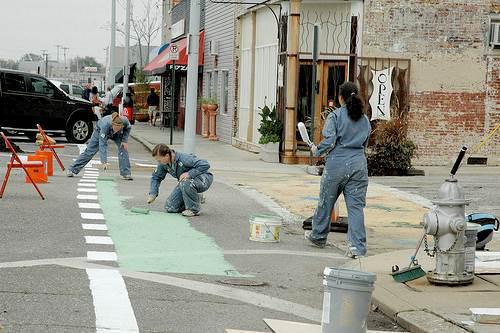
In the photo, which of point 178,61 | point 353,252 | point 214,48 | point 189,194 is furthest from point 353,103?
point 178,61

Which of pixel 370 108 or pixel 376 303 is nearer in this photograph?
pixel 376 303

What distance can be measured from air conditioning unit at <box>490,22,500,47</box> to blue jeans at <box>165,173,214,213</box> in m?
13.5

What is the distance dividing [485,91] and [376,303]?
17790mm

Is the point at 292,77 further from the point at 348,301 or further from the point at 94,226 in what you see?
the point at 348,301

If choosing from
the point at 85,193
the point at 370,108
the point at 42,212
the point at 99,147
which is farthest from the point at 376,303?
the point at 370,108

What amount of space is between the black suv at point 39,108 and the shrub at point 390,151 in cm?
1090

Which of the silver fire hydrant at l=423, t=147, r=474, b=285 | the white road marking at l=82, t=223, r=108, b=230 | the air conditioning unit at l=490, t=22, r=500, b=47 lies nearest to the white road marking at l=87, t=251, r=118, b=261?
the white road marking at l=82, t=223, r=108, b=230

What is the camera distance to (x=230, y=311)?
8508 mm

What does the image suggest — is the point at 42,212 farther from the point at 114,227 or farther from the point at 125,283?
the point at 125,283

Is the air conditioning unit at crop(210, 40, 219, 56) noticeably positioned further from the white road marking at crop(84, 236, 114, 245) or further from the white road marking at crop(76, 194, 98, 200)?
the white road marking at crop(84, 236, 114, 245)

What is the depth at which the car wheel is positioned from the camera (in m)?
31.0

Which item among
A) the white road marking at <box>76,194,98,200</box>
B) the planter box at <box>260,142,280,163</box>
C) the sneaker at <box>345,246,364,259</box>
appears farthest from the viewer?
the planter box at <box>260,142,280,163</box>

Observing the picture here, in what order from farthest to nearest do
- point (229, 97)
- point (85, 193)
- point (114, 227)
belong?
point (229, 97) < point (85, 193) < point (114, 227)

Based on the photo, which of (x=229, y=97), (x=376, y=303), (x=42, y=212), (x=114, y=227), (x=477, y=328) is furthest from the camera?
(x=229, y=97)
